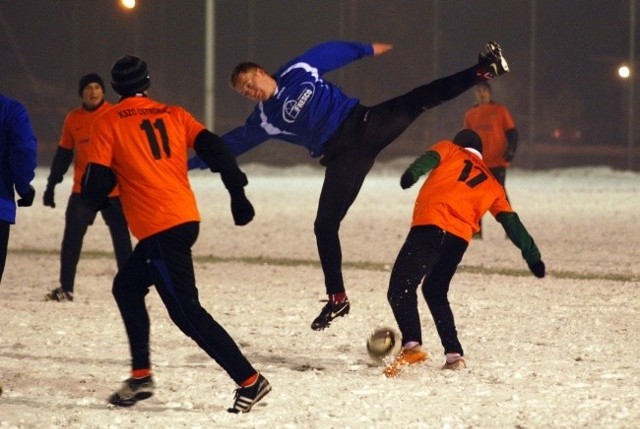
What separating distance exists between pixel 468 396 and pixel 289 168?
25.2 metres

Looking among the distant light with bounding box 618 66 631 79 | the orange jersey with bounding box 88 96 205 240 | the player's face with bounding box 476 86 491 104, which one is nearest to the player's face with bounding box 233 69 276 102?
the orange jersey with bounding box 88 96 205 240

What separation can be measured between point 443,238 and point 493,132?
7.74 meters

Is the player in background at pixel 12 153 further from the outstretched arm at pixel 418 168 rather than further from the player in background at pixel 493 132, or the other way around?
the player in background at pixel 493 132

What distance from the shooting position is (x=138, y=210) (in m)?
6.53

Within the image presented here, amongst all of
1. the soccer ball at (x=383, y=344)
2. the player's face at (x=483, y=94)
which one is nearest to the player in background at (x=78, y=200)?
the soccer ball at (x=383, y=344)

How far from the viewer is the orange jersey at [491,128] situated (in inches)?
599

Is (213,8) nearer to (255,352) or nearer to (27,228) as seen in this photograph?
(27,228)

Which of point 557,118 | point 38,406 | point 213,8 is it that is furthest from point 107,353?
point 213,8

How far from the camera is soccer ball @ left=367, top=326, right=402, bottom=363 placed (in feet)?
25.7

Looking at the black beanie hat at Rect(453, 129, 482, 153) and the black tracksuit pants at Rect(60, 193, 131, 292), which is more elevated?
the black beanie hat at Rect(453, 129, 482, 153)

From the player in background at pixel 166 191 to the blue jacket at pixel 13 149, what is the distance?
2.79 ft

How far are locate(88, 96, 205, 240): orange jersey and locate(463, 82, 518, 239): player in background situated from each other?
8758mm

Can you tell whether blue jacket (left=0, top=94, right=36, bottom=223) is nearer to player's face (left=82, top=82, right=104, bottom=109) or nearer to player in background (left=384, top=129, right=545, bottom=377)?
player in background (left=384, top=129, right=545, bottom=377)

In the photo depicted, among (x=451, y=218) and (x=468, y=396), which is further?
(x=451, y=218)
